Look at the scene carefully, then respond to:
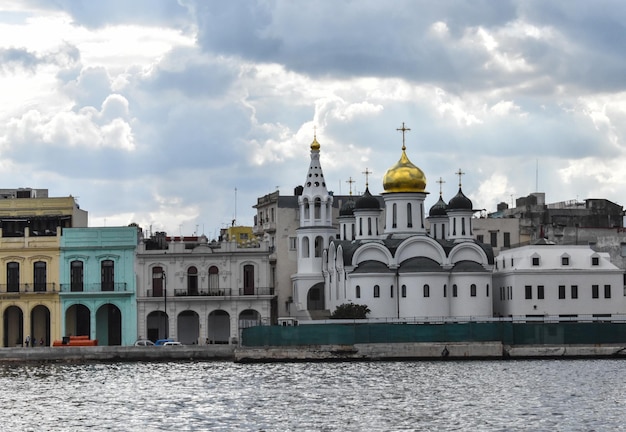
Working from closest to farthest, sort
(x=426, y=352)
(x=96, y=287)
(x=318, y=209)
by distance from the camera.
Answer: (x=426, y=352) < (x=96, y=287) < (x=318, y=209)

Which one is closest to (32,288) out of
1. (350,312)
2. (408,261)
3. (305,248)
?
(305,248)

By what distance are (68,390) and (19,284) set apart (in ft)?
99.5

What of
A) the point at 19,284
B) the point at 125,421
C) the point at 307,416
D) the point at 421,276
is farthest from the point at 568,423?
the point at 19,284

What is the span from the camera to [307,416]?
53.6 meters

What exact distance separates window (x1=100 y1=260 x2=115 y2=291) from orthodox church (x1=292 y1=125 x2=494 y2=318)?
11.8 m

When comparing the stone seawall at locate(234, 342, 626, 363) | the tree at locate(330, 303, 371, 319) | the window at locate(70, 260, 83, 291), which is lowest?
the stone seawall at locate(234, 342, 626, 363)

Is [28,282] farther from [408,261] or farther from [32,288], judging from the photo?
[408,261]

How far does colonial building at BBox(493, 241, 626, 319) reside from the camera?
302ft

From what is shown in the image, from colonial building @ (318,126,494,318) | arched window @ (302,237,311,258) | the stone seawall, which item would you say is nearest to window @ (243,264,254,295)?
colonial building @ (318,126,494,318)

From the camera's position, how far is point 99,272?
94.2 m

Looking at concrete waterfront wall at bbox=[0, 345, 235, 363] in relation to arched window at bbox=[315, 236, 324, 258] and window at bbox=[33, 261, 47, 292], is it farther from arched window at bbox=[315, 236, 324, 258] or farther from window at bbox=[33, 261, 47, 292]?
arched window at bbox=[315, 236, 324, 258]

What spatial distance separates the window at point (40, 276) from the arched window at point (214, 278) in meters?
9.81

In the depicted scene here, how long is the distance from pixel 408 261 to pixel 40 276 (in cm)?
2191

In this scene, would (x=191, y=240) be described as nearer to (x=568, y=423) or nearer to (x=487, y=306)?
(x=487, y=306)
